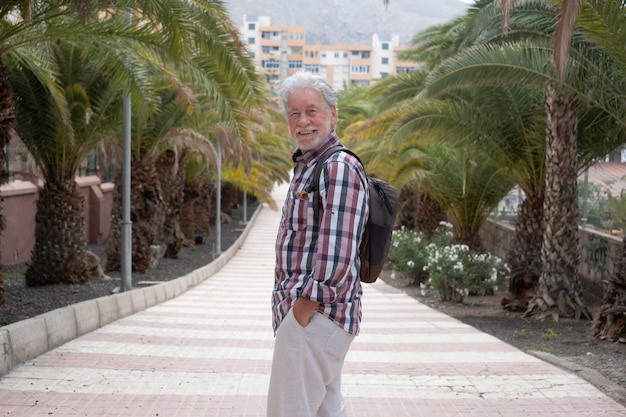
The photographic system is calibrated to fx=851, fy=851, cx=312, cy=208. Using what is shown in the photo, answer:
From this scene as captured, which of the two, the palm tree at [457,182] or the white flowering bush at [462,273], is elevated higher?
the palm tree at [457,182]

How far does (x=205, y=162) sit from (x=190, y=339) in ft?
63.2

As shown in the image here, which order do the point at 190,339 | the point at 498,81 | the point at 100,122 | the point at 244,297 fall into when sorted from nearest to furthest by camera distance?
the point at 190,339
the point at 498,81
the point at 100,122
the point at 244,297

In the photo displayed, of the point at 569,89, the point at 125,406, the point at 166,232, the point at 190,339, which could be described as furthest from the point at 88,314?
the point at 166,232

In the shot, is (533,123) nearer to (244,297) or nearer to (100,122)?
(244,297)

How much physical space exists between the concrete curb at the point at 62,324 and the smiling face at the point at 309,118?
12.2 ft

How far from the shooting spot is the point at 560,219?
38.4 feet

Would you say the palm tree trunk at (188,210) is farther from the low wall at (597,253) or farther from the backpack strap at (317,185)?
the backpack strap at (317,185)

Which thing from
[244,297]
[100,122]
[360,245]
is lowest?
[244,297]

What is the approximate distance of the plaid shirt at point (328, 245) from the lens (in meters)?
3.15

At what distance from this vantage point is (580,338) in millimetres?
10062

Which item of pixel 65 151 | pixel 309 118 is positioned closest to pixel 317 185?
pixel 309 118

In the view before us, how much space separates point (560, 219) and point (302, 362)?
915cm

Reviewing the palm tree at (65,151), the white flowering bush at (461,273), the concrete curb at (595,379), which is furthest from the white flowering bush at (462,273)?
the concrete curb at (595,379)

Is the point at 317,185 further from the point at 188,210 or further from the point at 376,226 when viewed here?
the point at 188,210
